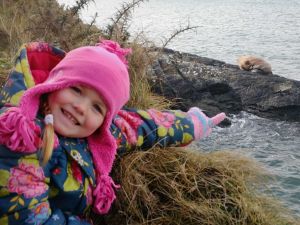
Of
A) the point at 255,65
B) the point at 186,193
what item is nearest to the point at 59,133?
the point at 186,193

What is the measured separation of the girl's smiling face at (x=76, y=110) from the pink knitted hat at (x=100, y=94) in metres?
0.03

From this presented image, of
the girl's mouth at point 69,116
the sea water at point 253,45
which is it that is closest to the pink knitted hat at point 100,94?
the girl's mouth at point 69,116

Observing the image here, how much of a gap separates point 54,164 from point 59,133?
146 mm

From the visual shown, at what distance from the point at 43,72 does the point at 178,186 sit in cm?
102

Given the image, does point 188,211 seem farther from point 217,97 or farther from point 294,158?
point 217,97

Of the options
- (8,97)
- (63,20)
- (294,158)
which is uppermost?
(63,20)

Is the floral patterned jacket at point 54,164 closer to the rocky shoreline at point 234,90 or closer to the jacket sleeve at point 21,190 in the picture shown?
the jacket sleeve at point 21,190

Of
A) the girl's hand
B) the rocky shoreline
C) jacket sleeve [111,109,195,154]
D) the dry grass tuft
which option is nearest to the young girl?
jacket sleeve [111,109,195,154]

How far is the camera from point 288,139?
7938 millimetres

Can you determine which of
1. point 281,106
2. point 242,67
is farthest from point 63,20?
point 242,67

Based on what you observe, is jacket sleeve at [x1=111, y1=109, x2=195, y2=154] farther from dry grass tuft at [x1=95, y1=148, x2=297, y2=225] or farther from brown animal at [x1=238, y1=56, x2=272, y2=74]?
brown animal at [x1=238, y1=56, x2=272, y2=74]

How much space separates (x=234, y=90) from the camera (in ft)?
29.8

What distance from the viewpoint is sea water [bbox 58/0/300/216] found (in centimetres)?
617

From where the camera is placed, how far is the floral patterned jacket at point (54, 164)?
1.96 meters
